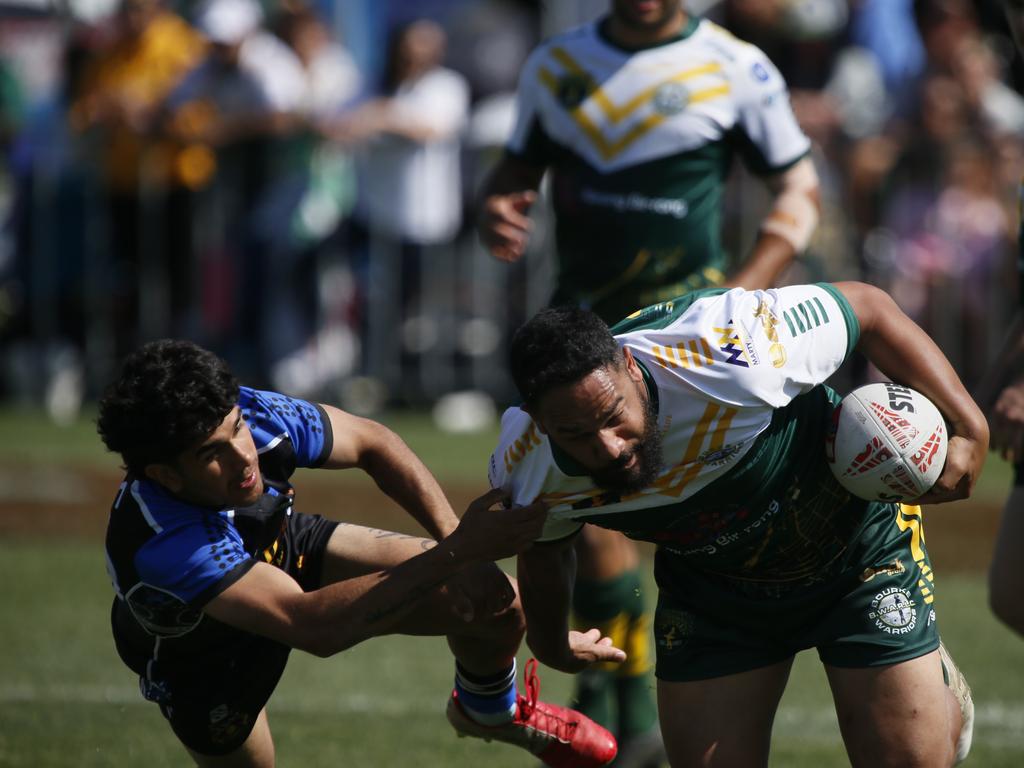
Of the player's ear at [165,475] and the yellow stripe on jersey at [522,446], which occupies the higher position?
the yellow stripe on jersey at [522,446]

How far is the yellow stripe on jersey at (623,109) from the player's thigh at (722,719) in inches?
86.5

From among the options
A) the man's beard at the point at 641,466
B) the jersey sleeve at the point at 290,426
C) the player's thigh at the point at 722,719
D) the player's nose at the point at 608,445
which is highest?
the player's nose at the point at 608,445

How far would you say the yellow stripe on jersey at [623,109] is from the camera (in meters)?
5.87

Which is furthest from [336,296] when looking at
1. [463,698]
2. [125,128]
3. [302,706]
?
[463,698]

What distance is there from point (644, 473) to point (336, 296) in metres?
9.14

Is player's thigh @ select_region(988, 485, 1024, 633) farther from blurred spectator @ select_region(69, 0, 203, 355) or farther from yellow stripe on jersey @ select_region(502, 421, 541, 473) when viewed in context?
blurred spectator @ select_region(69, 0, 203, 355)

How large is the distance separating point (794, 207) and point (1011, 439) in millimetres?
1344

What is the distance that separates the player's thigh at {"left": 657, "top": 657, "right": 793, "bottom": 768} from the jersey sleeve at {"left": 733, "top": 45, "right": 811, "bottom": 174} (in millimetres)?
2194

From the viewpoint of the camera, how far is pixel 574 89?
5961mm

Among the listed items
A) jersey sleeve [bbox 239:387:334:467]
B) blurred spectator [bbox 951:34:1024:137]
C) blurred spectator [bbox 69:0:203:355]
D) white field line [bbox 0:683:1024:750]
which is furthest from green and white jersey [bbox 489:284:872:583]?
blurred spectator [bbox 69:0:203:355]

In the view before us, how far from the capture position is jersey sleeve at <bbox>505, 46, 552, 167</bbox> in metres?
A: 6.06

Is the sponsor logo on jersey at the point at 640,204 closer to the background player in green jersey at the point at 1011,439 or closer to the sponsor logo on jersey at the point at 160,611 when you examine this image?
the background player in green jersey at the point at 1011,439

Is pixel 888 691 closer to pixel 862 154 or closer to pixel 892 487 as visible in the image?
pixel 892 487

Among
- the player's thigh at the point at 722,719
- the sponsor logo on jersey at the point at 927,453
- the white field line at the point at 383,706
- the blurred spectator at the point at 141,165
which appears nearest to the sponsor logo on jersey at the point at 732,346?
the sponsor logo on jersey at the point at 927,453
